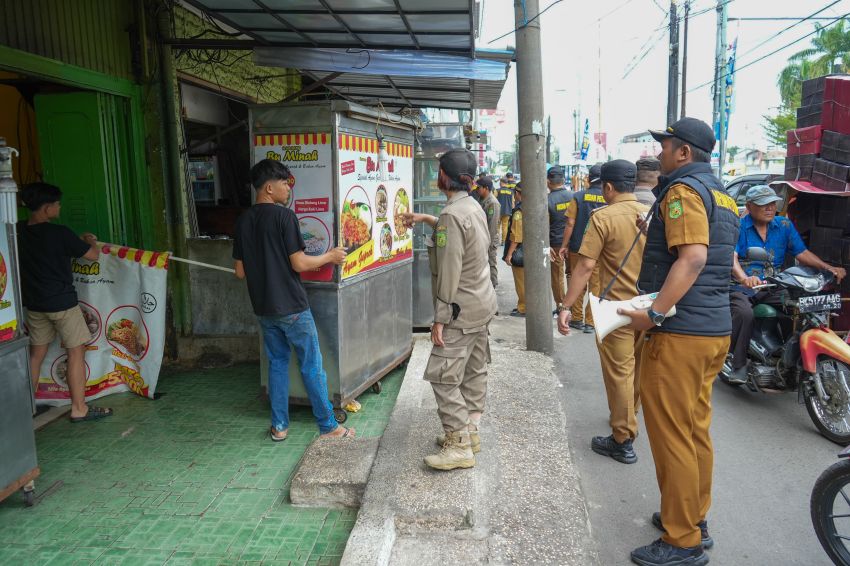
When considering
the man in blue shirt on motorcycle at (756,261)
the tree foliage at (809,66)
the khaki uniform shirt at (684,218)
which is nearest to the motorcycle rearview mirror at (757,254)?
the man in blue shirt on motorcycle at (756,261)

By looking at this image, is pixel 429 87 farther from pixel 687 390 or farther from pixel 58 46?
pixel 687 390

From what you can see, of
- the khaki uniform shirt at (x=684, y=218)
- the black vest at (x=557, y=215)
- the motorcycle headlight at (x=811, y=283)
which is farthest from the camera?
the black vest at (x=557, y=215)

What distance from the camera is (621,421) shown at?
3990 millimetres

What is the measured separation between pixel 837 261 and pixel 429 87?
434cm

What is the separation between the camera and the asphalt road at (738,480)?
3.09m

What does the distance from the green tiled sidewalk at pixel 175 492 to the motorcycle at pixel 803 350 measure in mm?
3176

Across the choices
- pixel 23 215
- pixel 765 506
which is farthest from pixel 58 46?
pixel 765 506

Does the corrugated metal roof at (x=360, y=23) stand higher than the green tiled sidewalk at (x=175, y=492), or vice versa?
the corrugated metal roof at (x=360, y=23)

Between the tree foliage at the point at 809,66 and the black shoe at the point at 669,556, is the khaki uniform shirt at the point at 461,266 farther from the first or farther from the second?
the tree foliage at the point at 809,66

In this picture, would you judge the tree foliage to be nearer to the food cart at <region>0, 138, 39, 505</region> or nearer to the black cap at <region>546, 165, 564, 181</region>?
the black cap at <region>546, 165, 564, 181</region>

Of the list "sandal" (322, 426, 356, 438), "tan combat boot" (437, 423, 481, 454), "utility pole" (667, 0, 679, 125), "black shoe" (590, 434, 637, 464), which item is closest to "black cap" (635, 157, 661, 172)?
"black shoe" (590, 434, 637, 464)

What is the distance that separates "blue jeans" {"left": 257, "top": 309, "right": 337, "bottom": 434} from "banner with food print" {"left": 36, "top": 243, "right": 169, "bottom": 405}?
53.2 inches

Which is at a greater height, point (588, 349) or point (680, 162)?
point (680, 162)

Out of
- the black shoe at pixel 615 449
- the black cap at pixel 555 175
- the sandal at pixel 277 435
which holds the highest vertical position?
the black cap at pixel 555 175
